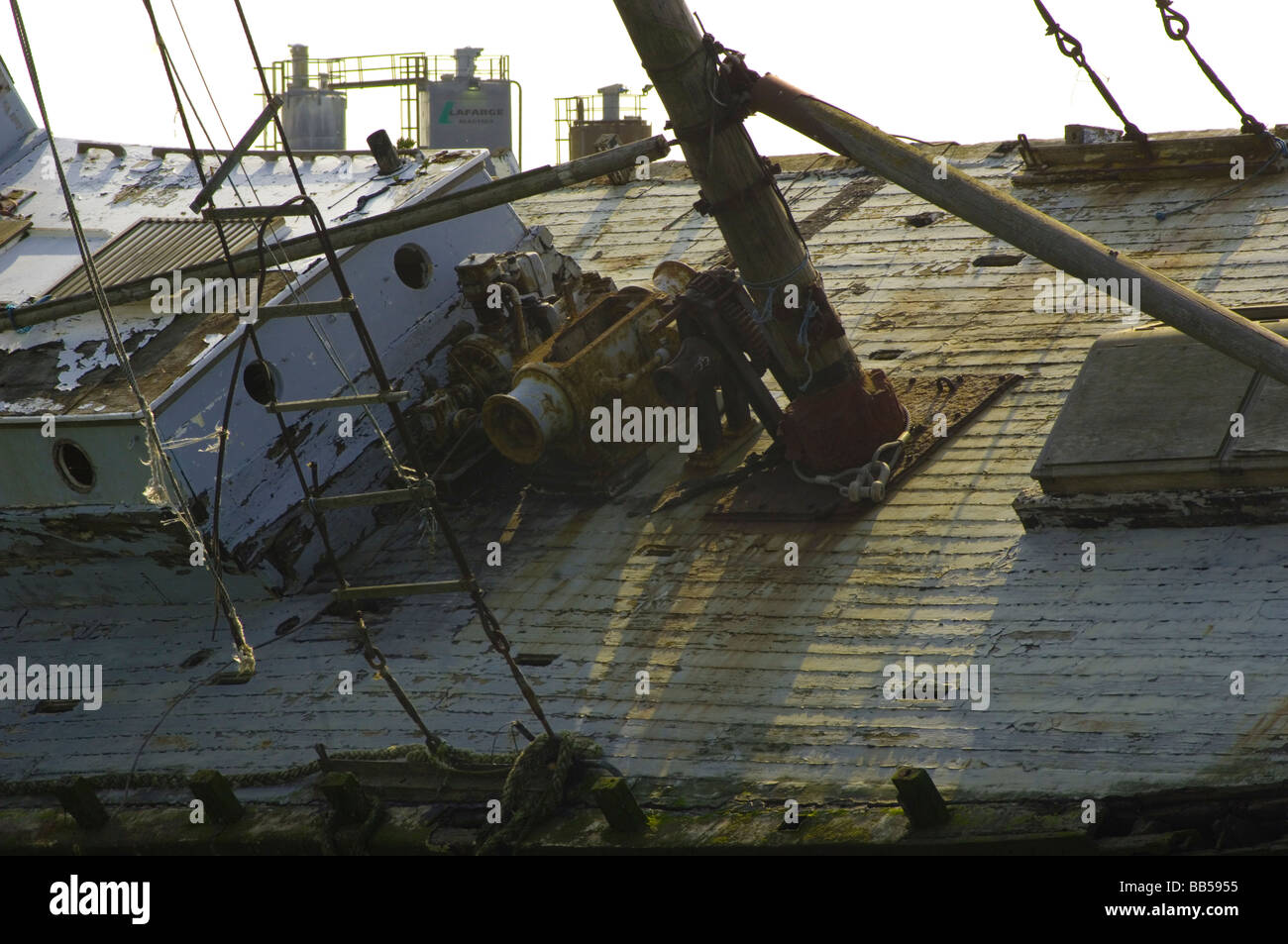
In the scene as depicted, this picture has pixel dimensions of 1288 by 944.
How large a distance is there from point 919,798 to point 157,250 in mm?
7937

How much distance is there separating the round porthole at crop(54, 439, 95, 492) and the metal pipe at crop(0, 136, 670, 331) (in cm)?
105

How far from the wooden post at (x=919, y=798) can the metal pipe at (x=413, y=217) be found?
4.56 m

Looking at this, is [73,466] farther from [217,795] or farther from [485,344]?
[217,795]

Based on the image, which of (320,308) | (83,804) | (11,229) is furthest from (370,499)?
(11,229)

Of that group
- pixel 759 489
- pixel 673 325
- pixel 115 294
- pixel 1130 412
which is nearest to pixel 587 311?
pixel 673 325

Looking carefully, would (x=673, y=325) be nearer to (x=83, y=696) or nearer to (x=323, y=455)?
(x=323, y=455)

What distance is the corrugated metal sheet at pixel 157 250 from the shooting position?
12070 millimetres

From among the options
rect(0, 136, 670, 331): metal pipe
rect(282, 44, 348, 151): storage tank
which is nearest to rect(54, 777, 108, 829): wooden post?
rect(0, 136, 670, 331): metal pipe

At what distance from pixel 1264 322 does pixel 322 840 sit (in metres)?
6.24

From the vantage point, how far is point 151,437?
9797mm

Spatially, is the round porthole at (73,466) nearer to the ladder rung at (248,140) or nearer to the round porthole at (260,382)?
the round porthole at (260,382)

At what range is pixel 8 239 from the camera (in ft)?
43.8

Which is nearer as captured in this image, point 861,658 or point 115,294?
point 861,658
